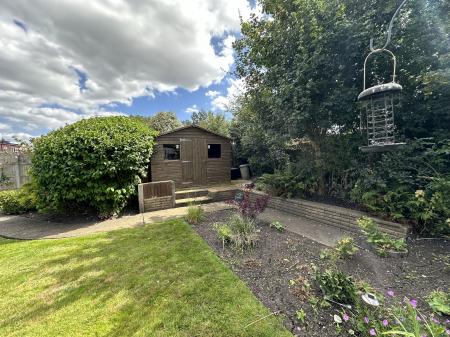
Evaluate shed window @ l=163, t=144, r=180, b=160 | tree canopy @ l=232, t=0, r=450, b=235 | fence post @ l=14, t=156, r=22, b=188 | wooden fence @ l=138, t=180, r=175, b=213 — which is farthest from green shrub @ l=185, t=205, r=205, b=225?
fence post @ l=14, t=156, r=22, b=188

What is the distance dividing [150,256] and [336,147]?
16.6ft

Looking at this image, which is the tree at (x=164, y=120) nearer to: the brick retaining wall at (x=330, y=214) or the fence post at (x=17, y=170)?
the fence post at (x=17, y=170)

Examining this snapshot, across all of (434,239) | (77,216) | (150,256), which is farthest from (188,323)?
(77,216)

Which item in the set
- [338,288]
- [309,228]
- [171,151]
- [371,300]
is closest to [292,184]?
Result: [309,228]

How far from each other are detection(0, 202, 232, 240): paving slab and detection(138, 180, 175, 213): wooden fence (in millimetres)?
251

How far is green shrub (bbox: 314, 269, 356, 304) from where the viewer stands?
6.54 feet

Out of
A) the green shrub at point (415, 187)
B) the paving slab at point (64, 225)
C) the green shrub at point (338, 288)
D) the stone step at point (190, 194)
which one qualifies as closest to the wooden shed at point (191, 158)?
the stone step at point (190, 194)

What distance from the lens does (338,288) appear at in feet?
6.65

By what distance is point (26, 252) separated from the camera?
11.7 feet

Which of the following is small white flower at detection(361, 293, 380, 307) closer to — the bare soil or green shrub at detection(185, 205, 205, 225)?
the bare soil

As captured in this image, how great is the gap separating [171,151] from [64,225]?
4353 mm

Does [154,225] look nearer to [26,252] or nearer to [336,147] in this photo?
[26,252]

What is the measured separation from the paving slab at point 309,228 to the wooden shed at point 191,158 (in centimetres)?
412

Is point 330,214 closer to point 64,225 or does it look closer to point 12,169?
point 64,225
